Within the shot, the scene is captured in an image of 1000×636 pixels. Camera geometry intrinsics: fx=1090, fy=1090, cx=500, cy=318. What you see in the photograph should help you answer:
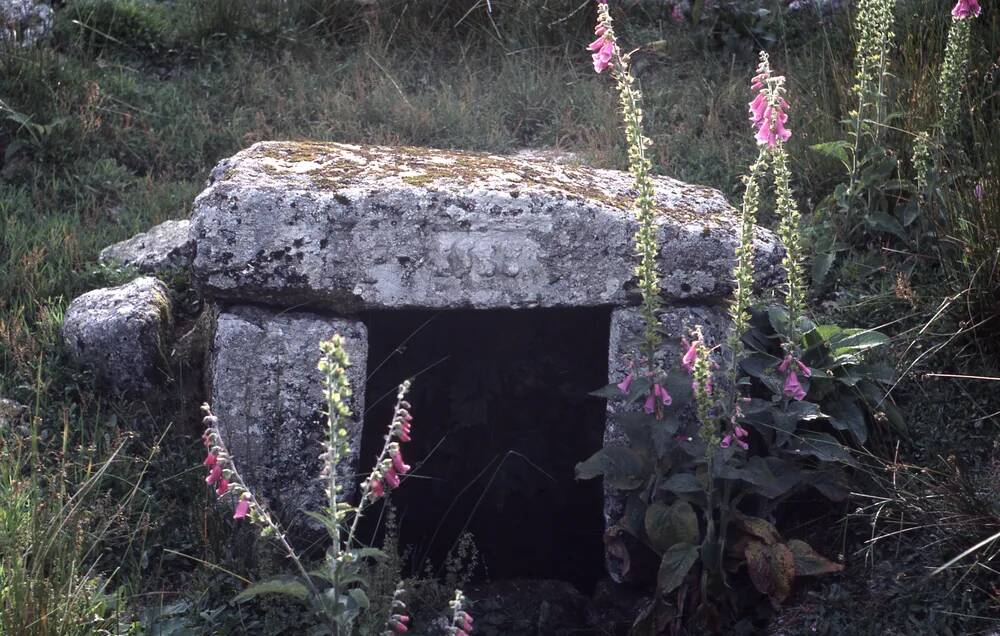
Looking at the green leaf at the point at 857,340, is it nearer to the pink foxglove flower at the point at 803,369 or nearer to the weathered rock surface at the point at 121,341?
the pink foxglove flower at the point at 803,369

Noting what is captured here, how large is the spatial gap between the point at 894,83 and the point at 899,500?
103 inches

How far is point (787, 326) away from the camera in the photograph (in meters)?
3.37

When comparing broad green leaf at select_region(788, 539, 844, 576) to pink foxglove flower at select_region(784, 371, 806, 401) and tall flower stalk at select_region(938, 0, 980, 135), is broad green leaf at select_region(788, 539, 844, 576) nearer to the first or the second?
pink foxglove flower at select_region(784, 371, 806, 401)

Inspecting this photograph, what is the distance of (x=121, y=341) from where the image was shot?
160 inches

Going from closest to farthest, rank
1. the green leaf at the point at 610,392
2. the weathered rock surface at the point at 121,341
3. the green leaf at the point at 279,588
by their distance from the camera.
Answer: the green leaf at the point at 279,588 < the green leaf at the point at 610,392 < the weathered rock surface at the point at 121,341

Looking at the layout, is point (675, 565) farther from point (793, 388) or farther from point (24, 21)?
point (24, 21)

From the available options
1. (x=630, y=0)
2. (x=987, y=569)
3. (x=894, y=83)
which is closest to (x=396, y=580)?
(x=987, y=569)

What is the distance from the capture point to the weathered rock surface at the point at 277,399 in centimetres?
355

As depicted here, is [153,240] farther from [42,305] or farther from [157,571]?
[157,571]

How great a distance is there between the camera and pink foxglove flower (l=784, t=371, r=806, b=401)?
127 inches

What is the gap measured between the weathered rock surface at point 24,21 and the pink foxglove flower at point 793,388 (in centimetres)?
454

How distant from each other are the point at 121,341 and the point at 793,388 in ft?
7.97

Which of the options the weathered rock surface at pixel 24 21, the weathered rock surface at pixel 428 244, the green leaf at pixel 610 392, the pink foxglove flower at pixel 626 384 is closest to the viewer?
the pink foxglove flower at pixel 626 384

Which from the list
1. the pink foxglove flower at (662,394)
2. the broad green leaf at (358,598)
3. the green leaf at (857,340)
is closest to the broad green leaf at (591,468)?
the pink foxglove flower at (662,394)
